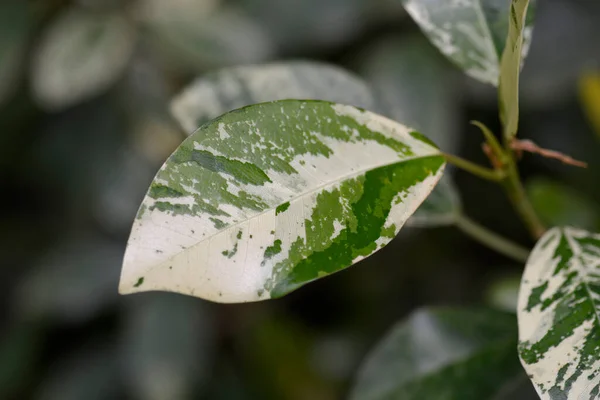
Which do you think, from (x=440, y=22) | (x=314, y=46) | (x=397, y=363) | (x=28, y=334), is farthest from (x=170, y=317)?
(x=440, y=22)

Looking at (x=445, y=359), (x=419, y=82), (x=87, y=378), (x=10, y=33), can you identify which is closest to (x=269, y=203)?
(x=445, y=359)

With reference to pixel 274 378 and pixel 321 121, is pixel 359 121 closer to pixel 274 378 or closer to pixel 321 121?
pixel 321 121

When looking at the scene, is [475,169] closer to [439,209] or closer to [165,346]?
[439,209]

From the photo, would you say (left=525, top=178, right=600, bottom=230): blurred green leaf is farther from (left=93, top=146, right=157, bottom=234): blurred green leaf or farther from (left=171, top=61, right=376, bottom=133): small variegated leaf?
(left=93, top=146, right=157, bottom=234): blurred green leaf

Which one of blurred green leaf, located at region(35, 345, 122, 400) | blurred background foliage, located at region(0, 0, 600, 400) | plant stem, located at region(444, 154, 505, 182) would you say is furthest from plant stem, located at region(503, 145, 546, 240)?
blurred green leaf, located at region(35, 345, 122, 400)

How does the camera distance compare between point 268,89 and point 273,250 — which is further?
point 268,89

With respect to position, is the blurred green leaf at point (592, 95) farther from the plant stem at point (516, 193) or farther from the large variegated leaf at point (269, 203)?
the large variegated leaf at point (269, 203)
